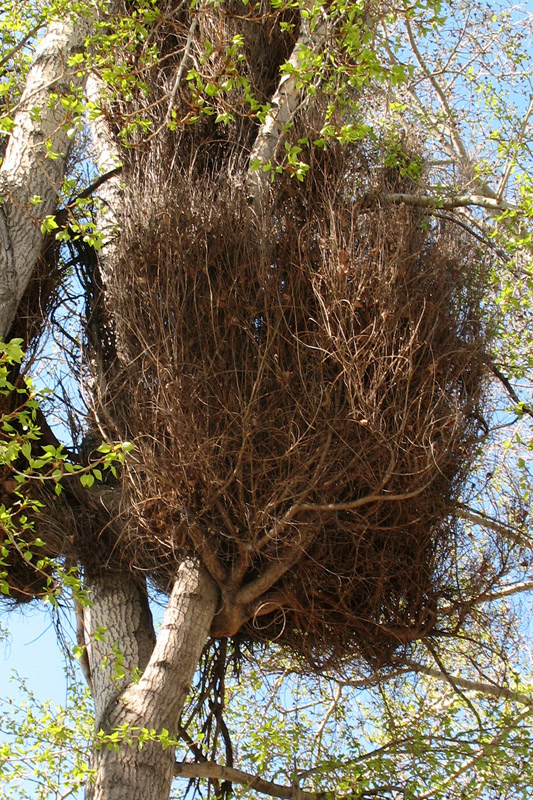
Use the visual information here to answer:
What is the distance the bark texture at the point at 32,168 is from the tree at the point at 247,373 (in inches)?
0.6

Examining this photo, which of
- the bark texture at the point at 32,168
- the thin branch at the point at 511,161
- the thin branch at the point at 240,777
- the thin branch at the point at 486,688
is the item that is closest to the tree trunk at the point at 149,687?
the thin branch at the point at 240,777

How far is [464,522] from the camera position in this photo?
17.7ft

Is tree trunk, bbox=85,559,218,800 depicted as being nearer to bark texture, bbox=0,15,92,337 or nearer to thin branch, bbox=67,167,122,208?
bark texture, bbox=0,15,92,337

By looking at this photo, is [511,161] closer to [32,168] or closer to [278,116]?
[278,116]

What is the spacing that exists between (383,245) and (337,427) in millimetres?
1069

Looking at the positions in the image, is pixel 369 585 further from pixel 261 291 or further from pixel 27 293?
pixel 27 293

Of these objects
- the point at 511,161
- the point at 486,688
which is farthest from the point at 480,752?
the point at 511,161

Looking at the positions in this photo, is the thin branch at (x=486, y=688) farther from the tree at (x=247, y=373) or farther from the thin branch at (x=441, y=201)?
the thin branch at (x=441, y=201)

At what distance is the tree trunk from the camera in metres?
4.04

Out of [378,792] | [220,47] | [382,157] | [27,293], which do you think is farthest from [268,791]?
[220,47]

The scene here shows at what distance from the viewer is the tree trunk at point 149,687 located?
4039 millimetres

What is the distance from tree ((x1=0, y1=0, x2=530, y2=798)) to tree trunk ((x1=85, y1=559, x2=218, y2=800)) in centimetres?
1

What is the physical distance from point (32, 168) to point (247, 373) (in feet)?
5.88

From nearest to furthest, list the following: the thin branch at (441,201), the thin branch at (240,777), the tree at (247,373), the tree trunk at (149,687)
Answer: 1. the tree trunk at (149,687)
2. the tree at (247,373)
3. the thin branch at (240,777)
4. the thin branch at (441,201)
